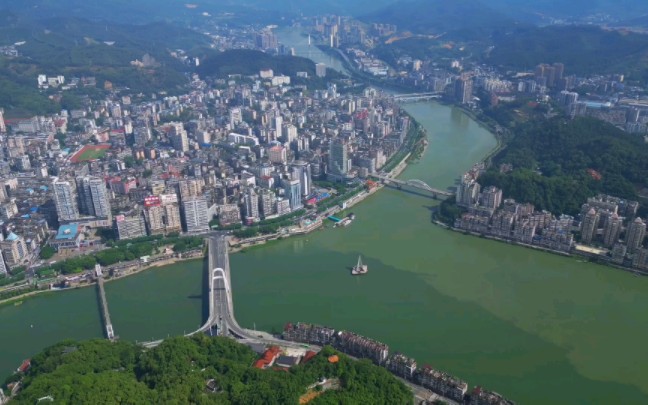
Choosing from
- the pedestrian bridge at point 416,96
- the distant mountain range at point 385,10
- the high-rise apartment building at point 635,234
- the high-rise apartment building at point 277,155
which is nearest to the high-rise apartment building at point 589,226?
the high-rise apartment building at point 635,234

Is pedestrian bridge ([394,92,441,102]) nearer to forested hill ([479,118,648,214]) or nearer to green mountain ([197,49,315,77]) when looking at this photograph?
green mountain ([197,49,315,77])

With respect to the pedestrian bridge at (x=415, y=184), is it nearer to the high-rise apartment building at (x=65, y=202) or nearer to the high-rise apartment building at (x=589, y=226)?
the high-rise apartment building at (x=589, y=226)

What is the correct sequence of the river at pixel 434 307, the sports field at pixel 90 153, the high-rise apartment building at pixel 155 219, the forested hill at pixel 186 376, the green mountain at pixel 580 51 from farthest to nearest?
the green mountain at pixel 580 51
the sports field at pixel 90 153
the high-rise apartment building at pixel 155 219
the river at pixel 434 307
the forested hill at pixel 186 376

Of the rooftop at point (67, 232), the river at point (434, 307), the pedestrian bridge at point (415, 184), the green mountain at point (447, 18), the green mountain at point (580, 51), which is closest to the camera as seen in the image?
the river at point (434, 307)

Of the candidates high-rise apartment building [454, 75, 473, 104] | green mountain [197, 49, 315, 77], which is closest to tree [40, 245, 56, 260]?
green mountain [197, 49, 315, 77]

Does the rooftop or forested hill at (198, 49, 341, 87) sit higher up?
forested hill at (198, 49, 341, 87)

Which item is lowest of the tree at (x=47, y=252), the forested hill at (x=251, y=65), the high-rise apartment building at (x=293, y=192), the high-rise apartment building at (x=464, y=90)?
the tree at (x=47, y=252)
